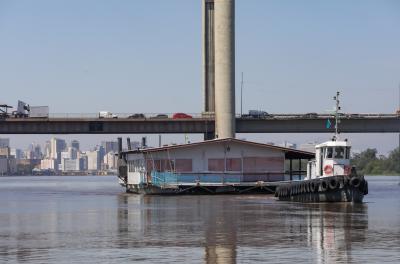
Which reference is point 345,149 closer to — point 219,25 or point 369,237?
point 369,237

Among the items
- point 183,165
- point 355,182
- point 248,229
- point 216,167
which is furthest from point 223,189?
point 248,229

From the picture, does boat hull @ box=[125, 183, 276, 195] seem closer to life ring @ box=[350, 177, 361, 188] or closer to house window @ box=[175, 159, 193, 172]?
house window @ box=[175, 159, 193, 172]

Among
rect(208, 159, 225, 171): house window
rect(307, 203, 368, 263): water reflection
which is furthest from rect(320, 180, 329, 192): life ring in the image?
rect(208, 159, 225, 171): house window

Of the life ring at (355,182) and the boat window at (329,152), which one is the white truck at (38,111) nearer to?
the boat window at (329,152)

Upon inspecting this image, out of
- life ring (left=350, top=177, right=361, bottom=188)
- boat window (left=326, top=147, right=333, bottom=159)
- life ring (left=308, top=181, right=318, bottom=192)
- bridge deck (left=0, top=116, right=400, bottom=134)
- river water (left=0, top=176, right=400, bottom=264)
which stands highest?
bridge deck (left=0, top=116, right=400, bottom=134)

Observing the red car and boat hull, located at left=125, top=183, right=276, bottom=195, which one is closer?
boat hull, located at left=125, top=183, right=276, bottom=195

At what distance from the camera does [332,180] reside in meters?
61.8

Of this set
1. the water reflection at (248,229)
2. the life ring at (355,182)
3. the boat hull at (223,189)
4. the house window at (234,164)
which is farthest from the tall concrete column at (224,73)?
the water reflection at (248,229)

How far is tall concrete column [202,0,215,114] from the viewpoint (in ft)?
439

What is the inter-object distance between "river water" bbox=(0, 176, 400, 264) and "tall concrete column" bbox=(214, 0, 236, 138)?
69.1 meters

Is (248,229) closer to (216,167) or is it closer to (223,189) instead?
(223,189)

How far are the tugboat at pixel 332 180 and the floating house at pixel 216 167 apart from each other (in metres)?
15.9

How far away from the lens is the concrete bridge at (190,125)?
130 metres

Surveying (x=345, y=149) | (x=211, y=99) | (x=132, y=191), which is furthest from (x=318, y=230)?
(x=211, y=99)
